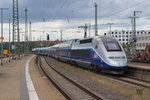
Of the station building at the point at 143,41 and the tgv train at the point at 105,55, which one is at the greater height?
the station building at the point at 143,41

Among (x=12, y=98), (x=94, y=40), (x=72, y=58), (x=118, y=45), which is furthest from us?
(x=72, y=58)

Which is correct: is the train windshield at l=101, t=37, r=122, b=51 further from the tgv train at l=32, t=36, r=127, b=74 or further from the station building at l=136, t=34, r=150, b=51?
the station building at l=136, t=34, r=150, b=51

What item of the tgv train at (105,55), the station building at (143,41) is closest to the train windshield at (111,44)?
the tgv train at (105,55)

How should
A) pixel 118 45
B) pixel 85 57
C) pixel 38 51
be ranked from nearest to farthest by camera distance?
pixel 118 45 → pixel 85 57 → pixel 38 51

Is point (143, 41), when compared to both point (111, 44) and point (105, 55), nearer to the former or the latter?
point (111, 44)

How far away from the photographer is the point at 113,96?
9.41 meters

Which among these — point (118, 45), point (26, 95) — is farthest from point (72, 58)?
point (26, 95)

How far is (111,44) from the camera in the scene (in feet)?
56.7

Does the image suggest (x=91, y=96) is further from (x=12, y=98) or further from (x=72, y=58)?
(x=72, y=58)

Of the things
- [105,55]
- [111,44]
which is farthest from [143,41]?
A: [105,55]

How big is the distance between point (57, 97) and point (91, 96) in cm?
151

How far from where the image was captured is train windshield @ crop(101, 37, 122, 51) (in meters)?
16.9

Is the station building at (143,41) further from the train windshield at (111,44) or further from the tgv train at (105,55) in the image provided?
the train windshield at (111,44)

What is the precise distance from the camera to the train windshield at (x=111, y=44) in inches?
665
